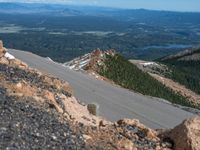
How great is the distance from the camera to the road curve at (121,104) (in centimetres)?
2195

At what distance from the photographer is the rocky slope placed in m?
9.95

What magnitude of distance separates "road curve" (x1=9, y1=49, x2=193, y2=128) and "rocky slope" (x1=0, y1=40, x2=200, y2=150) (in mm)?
7613

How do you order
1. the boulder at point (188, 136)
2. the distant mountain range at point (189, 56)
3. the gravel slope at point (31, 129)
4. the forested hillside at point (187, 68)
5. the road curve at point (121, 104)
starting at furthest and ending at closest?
the distant mountain range at point (189, 56) < the forested hillside at point (187, 68) < the road curve at point (121, 104) < the boulder at point (188, 136) < the gravel slope at point (31, 129)

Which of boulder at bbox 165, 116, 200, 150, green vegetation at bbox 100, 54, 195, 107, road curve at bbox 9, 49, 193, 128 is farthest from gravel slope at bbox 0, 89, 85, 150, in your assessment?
green vegetation at bbox 100, 54, 195, 107

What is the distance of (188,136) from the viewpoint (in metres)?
11.6

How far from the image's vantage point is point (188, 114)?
24.9 metres

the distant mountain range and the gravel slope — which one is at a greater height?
the gravel slope

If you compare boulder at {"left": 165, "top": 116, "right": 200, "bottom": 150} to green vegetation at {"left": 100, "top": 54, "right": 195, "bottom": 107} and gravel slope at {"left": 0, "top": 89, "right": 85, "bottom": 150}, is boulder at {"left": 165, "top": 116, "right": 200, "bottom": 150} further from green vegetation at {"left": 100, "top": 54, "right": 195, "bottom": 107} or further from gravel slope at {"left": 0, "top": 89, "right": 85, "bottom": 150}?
green vegetation at {"left": 100, "top": 54, "right": 195, "bottom": 107}

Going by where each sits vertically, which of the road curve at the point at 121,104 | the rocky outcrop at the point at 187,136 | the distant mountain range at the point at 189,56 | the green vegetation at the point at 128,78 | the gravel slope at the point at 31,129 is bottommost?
the distant mountain range at the point at 189,56

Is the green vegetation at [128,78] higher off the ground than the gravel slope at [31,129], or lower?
lower

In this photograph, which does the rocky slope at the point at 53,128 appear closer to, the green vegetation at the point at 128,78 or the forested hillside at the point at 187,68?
the green vegetation at the point at 128,78

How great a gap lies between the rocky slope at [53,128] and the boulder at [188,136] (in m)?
0.02

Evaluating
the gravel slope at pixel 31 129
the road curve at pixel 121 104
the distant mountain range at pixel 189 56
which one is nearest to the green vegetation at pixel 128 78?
the road curve at pixel 121 104

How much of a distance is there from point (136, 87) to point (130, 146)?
2779 centimetres
